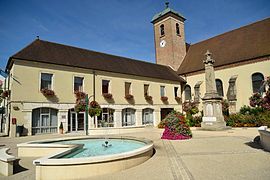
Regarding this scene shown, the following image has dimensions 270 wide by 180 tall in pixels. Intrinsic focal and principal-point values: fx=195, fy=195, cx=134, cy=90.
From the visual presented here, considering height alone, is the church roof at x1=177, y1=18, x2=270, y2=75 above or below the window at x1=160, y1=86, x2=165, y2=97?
above

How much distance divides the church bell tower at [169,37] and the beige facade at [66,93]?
25.0 feet

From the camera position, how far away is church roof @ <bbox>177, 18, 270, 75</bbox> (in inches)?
821

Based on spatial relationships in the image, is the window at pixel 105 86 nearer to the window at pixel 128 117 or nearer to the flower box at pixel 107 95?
the flower box at pixel 107 95

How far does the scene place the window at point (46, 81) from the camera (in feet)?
53.6

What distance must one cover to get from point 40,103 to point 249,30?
980 inches

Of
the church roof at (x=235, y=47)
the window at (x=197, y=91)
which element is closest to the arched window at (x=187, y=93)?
the window at (x=197, y=91)

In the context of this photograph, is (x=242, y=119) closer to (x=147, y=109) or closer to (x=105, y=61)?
(x=147, y=109)

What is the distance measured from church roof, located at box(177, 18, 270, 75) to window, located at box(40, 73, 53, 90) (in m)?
17.6

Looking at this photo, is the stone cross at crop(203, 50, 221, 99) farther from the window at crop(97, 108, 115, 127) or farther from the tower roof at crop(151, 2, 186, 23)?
the tower roof at crop(151, 2, 186, 23)

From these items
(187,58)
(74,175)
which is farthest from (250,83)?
(74,175)

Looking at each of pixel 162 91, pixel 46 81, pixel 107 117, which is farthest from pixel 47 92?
pixel 162 91

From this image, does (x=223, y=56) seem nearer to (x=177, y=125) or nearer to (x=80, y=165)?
(x=177, y=125)

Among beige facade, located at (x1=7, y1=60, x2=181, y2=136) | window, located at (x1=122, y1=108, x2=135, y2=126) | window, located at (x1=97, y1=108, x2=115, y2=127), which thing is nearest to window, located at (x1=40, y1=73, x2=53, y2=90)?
beige facade, located at (x1=7, y1=60, x2=181, y2=136)

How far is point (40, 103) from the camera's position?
15750mm
